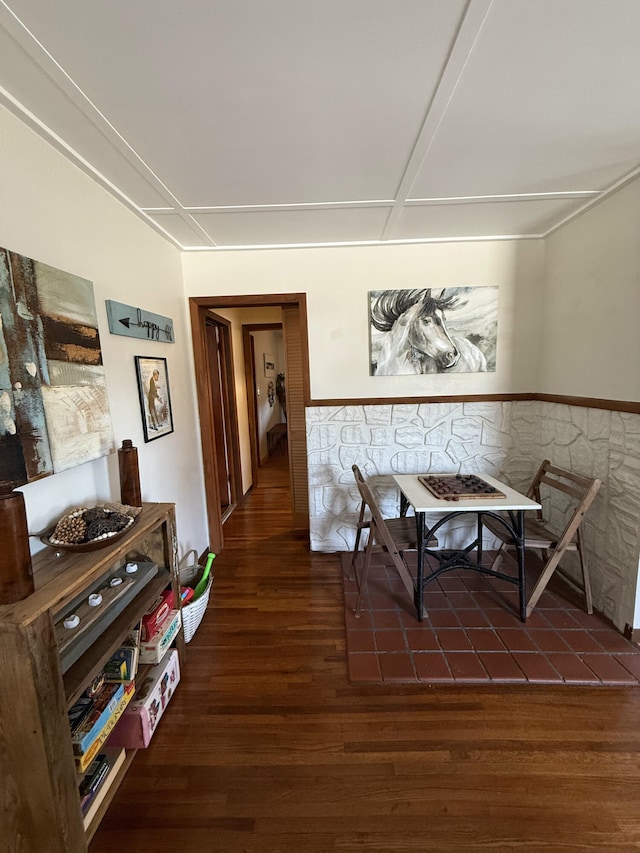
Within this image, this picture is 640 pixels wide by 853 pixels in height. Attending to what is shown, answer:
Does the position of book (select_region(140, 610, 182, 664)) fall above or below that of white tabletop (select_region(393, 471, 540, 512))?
below

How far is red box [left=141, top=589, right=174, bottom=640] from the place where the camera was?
1455 mm

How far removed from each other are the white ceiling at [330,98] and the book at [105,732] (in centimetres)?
201

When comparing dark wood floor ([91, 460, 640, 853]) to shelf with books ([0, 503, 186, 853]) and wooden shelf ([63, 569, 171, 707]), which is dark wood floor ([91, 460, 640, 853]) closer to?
shelf with books ([0, 503, 186, 853])

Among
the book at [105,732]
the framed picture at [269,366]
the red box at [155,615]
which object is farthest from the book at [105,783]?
the framed picture at [269,366]

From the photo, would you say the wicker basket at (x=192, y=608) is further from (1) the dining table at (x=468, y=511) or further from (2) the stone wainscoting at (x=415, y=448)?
(1) the dining table at (x=468, y=511)

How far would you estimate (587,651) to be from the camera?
1.72 metres

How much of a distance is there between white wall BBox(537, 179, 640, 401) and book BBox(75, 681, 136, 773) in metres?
2.58

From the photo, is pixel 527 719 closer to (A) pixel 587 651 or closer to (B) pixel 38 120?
(A) pixel 587 651

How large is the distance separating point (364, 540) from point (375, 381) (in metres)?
1.26

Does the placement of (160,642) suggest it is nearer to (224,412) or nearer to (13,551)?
(13,551)

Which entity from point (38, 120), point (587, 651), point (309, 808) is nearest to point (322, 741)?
point (309, 808)

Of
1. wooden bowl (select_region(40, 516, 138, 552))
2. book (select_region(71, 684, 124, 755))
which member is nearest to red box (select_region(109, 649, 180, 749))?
book (select_region(71, 684, 124, 755))

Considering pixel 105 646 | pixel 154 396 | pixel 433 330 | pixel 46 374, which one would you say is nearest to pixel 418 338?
pixel 433 330

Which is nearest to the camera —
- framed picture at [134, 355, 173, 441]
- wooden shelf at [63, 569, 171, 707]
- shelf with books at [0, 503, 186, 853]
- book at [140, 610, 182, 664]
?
shelf with books at [0, 503, 186, 853]
